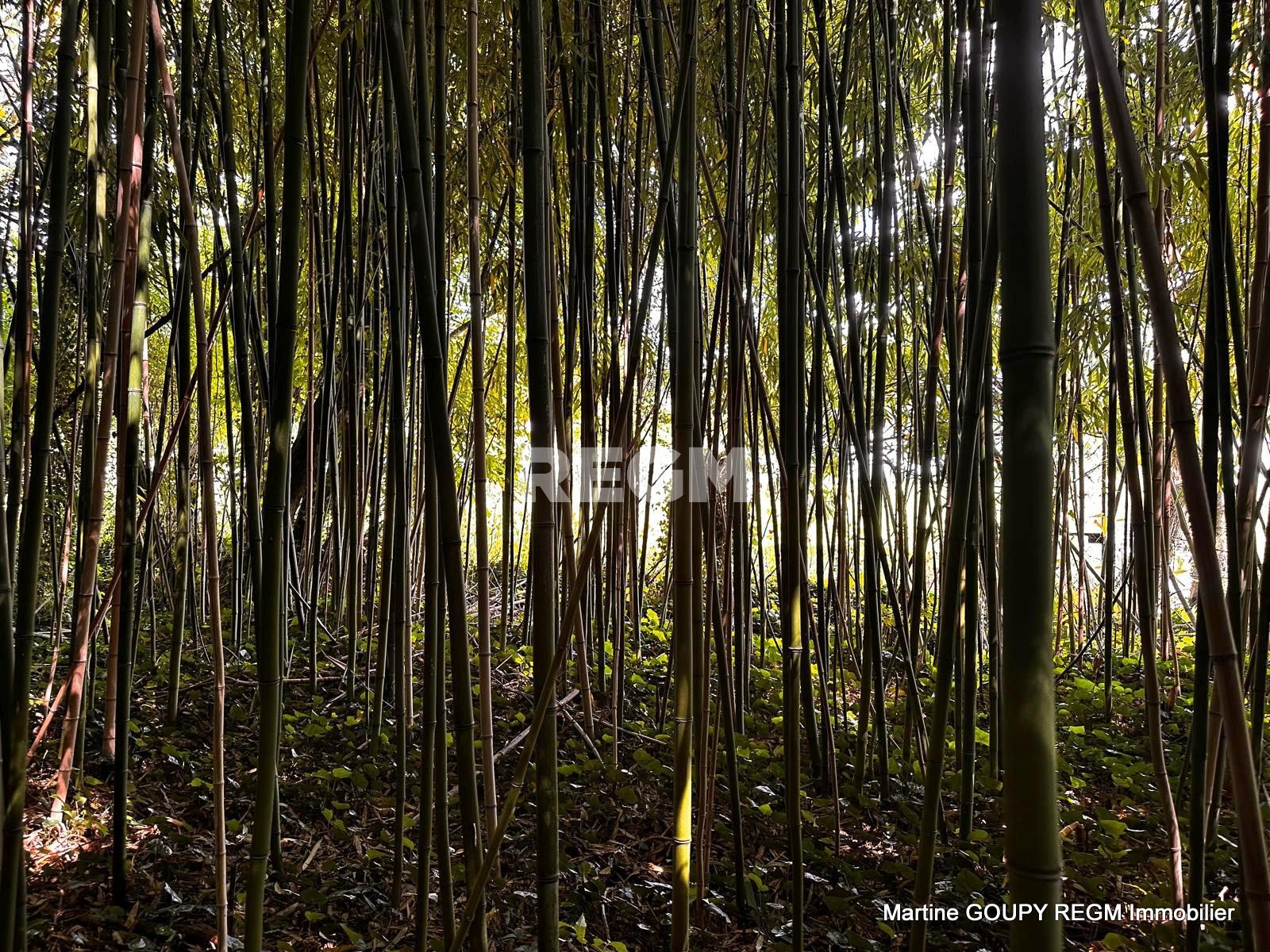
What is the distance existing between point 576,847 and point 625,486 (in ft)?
3.00

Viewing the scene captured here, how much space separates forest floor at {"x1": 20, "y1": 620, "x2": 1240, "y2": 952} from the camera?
139 centimetres

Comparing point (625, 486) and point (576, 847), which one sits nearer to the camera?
point (625, 486)

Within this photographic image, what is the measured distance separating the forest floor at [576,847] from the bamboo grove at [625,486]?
12 millimetres

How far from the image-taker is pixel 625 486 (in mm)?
1186

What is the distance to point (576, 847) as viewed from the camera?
66.1 inches

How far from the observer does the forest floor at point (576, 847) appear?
1388 mm

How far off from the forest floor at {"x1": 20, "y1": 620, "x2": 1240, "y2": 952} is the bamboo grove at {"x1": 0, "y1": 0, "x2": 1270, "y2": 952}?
12 millimetres

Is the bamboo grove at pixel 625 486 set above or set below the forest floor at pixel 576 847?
above

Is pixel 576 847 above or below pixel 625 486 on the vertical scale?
below

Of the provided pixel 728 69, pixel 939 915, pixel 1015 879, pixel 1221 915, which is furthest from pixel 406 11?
pixel 1221 915

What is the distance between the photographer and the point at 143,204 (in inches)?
41.8

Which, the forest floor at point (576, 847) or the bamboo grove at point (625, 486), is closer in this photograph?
the bamboo grove at point (625, 486)

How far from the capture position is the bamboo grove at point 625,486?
2.34 ft

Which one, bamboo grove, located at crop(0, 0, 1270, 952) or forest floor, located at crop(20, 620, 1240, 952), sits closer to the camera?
bamboo grove, located at crop(0, 0, 1270, 952)
